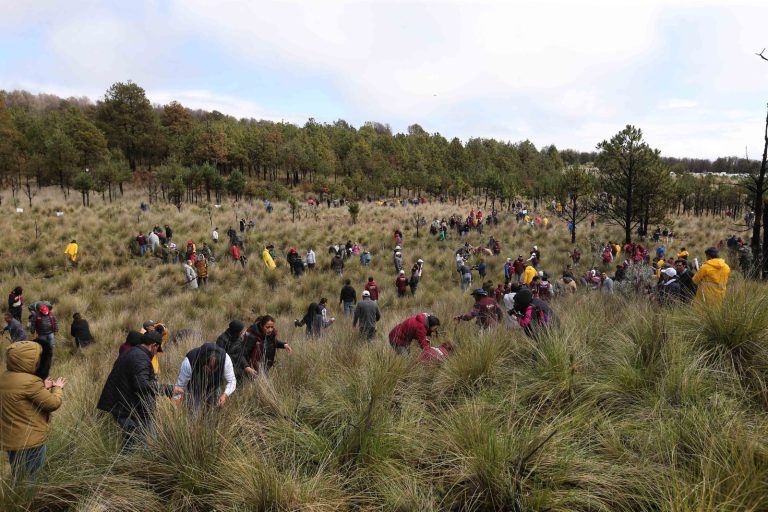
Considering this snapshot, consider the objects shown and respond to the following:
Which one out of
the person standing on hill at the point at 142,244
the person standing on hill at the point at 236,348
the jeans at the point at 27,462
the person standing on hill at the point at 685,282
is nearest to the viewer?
the jeans at the point at 27,462

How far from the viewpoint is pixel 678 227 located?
36.8 metres

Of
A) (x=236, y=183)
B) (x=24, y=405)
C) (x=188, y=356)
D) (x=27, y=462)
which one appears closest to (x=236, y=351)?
(x=188, y=356)

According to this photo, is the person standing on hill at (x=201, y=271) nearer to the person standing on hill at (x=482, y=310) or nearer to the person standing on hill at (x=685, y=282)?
the person standing on hill at (x=482, y=310)

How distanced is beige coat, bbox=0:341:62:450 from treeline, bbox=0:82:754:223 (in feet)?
104

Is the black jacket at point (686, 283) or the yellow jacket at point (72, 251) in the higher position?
the black jacket at point (686, 283)

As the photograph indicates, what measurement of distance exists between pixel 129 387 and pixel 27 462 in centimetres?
93

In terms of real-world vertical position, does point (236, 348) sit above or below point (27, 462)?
above

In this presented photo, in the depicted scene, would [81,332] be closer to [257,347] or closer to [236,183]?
[257,347]

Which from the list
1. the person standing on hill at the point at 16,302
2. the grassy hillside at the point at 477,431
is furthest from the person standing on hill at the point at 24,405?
the person standing on hill at the point at 16,302

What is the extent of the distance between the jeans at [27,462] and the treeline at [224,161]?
31731mm

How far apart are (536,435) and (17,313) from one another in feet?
44.1

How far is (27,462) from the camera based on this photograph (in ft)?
10.3

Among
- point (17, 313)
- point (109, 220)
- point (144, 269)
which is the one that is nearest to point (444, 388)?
point (17, 313)

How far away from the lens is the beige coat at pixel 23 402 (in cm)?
333
